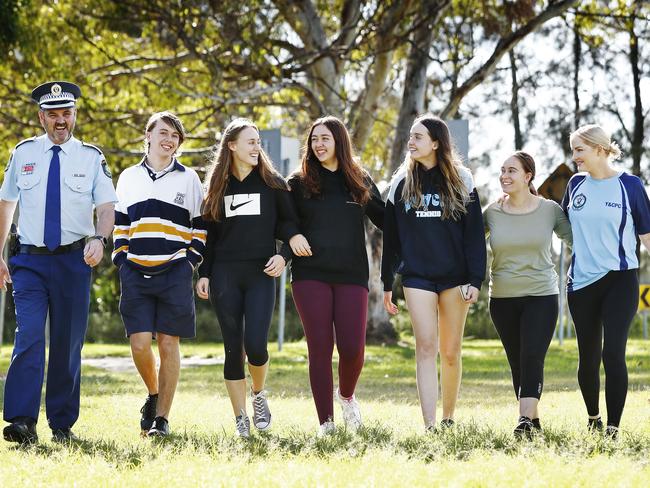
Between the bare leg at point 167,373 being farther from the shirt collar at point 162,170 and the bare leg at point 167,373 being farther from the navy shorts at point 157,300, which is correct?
the shirt collar at point 162,170

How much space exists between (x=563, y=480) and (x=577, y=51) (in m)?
26.6

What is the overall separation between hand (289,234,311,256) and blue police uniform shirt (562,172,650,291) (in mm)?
1801

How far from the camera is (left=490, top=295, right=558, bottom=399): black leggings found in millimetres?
7484

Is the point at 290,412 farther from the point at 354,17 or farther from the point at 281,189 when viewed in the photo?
the point at 354,17

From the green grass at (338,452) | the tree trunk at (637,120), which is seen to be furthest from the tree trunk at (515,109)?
the green grass at (338,452)

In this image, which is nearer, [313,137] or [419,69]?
[313,137]

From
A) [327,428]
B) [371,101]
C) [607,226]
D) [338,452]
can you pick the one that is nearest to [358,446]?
[338,452]

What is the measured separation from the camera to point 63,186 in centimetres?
754

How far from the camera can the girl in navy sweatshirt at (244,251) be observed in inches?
293

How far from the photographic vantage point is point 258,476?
5527 mm

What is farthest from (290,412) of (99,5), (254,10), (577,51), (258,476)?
(577,51)

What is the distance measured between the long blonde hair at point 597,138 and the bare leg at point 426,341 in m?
1.46

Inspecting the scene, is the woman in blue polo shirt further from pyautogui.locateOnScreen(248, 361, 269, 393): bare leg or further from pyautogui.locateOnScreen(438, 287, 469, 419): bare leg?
pyautogui.locateOnScreen(248, 361, 269, 393): bare leg

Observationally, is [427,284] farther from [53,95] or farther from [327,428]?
[53,95]
